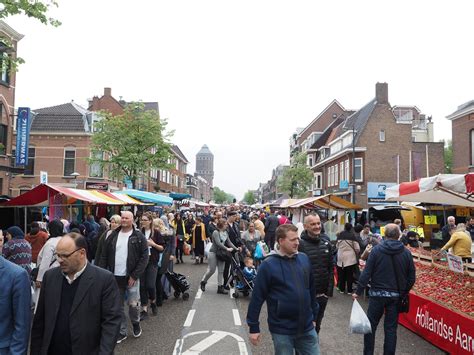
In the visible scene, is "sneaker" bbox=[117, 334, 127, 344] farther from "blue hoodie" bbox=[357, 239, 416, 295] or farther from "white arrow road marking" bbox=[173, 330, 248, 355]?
"blue hoodie" bbox=[357, 239, 416, 295]

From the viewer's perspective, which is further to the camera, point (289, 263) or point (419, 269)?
point (419, 269)

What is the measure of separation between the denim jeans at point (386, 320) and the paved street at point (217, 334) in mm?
829

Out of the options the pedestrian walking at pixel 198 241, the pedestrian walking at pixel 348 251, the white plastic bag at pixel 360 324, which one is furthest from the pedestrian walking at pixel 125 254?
the pedestrian walking at pixel 198 241

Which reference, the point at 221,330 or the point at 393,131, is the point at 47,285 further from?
the point at 393,131

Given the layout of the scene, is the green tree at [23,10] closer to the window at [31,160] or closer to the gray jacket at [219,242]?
the gray jacket at [219,242]

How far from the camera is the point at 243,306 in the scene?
28.0 feet

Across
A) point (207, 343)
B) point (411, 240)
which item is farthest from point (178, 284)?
point (411, 240)

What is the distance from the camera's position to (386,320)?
506 centimetres

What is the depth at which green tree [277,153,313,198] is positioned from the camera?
50.9 metres

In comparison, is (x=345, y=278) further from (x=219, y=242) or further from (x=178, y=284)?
(x=178, y=284)

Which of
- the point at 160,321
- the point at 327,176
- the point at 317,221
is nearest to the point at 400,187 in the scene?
the point at 317,221

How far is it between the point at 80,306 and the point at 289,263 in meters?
1.86

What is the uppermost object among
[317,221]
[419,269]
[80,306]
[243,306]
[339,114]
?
[339,114]

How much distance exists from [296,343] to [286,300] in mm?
502
